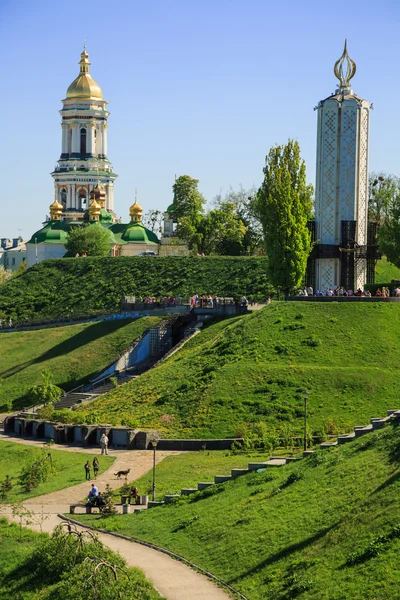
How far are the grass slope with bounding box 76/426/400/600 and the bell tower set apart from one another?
104591mm

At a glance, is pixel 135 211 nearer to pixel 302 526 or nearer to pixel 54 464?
pixel 54 464

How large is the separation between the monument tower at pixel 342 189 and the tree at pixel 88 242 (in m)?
41.0

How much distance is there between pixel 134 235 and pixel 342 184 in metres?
51.2

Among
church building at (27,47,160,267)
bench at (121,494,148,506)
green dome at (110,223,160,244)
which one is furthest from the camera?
church building at (27,47,160,267)

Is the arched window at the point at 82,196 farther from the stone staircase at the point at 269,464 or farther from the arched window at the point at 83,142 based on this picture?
the stone staircase at the point at 269,464

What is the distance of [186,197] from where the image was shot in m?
124

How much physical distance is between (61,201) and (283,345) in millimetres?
86384

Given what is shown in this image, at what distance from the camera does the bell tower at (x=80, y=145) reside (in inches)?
5669

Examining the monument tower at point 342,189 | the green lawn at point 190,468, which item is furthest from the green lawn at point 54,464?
the monument tower at point 342,189

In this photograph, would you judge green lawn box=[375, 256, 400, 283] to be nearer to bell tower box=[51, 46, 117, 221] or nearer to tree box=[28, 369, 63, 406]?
tree box=[28, 369, 63, 406]

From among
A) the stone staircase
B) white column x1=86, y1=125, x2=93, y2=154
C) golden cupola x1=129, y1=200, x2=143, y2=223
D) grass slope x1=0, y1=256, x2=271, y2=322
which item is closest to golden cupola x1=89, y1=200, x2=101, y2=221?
golden cupola x1=129, y1=200, x2=143, y2=223

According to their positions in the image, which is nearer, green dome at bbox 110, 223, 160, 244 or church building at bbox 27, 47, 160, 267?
green dome at bbox 110, 223, 160, 244

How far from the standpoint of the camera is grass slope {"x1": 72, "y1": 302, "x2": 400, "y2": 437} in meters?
54.9

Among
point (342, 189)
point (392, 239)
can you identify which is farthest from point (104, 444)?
point (392, 239)
